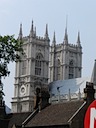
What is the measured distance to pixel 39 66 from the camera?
429 ft

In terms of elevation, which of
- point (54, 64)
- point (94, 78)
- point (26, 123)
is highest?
point (54, 64)

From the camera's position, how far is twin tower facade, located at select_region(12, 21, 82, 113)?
409 feet

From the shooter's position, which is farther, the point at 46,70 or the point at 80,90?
the point at 46,70

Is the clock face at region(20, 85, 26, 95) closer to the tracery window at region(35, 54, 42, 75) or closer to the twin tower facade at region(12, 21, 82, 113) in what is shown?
the twin tower facade at region(12, 21, 82, 113)

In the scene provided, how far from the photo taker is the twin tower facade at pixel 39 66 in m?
125

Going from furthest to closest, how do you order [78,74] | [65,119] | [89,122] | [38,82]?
[78,74], [38,82], [65,119], [89,122]

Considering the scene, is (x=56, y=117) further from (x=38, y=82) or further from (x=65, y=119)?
(x=38, y=82)

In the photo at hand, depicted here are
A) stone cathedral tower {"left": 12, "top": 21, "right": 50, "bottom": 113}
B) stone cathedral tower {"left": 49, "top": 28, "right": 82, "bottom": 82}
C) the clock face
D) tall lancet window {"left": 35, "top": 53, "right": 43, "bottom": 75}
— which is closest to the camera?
stone cathedral tower {"left": 12, "top": 21, "right": 50, "bottom": 113}

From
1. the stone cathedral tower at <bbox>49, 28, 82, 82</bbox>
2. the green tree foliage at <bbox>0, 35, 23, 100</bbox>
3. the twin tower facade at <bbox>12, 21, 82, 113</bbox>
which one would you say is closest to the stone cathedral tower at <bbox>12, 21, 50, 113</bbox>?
the twin tower facade at <bbox>12, 21, 82, 113</bbox>

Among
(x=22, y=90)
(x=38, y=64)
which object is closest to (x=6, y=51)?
(x=22, y=90)

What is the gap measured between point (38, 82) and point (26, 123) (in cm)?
8182

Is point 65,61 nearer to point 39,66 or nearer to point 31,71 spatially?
point 39,66

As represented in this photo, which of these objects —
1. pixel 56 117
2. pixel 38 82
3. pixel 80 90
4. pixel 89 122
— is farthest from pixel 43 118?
pixel 38 82

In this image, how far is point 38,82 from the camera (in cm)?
12625
